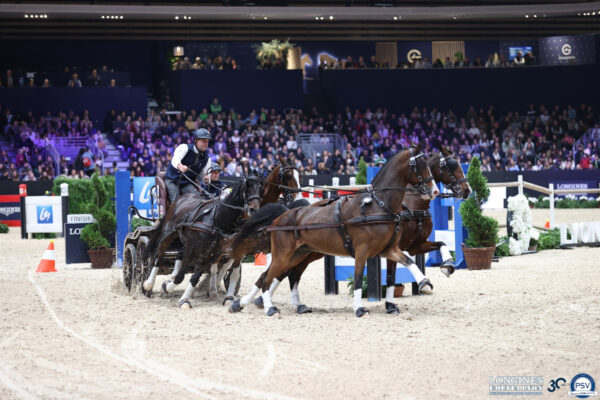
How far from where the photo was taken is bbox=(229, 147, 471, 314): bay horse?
9977mm

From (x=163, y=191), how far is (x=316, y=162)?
21500 millimetres

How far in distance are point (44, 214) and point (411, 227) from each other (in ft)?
55.4

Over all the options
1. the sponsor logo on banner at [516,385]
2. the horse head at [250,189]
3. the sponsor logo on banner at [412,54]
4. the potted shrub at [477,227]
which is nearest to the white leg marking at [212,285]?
the horse head at [250,189]

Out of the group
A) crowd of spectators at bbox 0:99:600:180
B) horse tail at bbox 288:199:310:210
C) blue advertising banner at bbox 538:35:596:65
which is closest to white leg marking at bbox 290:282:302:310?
horse tail at bbox 288:199:310:210

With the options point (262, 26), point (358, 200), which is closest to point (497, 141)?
point (262, 26)

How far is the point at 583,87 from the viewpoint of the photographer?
40.3 metres

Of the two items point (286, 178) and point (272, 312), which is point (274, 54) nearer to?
point (286, 178)

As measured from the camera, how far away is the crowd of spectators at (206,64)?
3819 centimetres

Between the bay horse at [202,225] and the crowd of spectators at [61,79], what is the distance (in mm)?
25226

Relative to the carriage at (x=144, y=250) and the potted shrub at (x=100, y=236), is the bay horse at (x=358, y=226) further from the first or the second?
the potted shrub at (x=100, y=236)

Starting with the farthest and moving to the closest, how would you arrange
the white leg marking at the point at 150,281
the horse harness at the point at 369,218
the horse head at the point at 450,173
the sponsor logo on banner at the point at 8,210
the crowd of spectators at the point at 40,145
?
the crowd of spectators at the point at 40,145 < the sponsor logo on banner at the point at 8,210 < the white leg marking at the point at 150,281 < the horse head at the point at 450,173 < the horse harness at the point at 369,218

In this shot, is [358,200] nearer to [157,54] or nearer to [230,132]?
[230,132]

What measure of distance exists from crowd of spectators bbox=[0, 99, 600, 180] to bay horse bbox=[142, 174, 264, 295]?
1796 centimetres

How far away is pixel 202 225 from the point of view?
11.0 m
